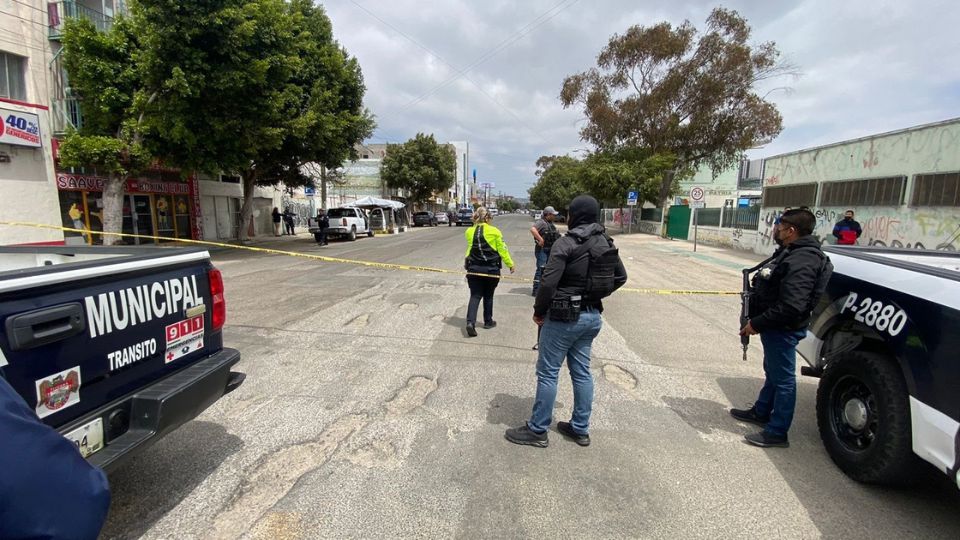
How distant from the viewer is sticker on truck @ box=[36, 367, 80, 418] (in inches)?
70.9

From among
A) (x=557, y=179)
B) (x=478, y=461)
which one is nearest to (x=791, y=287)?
(x=478, y=461)

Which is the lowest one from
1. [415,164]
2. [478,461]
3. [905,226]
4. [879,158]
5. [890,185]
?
[478,461]

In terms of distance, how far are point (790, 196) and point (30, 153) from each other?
2532cm

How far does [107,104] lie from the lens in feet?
42.0

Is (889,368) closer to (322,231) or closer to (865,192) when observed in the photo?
(865,192)

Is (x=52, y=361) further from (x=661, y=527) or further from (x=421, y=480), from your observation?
(x=661, y=527)

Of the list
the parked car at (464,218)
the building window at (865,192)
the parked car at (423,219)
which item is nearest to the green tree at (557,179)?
the parked car at (464,218)

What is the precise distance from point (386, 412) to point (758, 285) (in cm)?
304

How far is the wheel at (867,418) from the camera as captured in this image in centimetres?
251

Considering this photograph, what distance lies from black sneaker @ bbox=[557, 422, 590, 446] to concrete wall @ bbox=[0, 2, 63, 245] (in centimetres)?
1632

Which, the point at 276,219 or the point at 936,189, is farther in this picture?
the point at 276,219

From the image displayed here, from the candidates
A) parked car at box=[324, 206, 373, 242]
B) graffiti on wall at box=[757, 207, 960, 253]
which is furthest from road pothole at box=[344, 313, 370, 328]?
parked car at box=[324, 206, 373, 242]

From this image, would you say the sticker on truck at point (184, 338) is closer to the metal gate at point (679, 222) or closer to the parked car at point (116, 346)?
the parked car at point (116, 346)

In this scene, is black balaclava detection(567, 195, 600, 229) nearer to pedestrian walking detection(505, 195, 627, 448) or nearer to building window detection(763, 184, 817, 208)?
pedestrian walking detection(505, 195, 627, 448)
